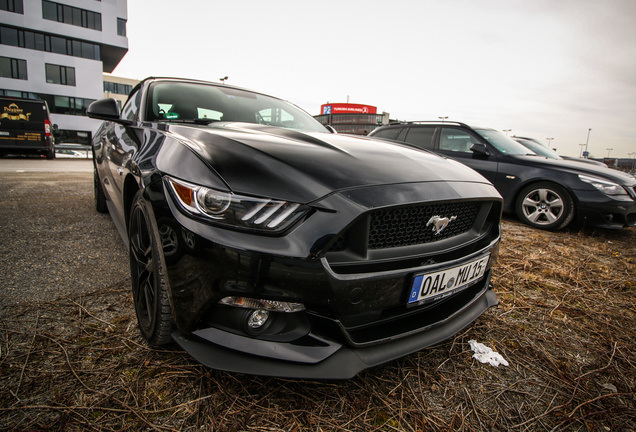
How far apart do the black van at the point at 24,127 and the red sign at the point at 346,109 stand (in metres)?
74.7

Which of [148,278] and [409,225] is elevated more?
[409,225]

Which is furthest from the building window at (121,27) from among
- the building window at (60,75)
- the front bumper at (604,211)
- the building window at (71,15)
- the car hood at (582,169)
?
the front bumper at (604,211)

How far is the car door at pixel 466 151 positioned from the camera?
4.93 meters

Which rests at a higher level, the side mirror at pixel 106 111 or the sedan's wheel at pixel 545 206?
the side mirror at pixel 106 111

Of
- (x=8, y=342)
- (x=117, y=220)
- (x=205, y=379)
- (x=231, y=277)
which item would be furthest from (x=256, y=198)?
(x=117, y=220)

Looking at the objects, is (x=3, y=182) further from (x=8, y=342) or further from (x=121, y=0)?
(x=121, y=0)

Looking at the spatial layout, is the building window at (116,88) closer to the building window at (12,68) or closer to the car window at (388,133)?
the building window at (12,68)

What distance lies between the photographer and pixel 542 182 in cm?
442

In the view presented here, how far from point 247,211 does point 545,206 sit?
4592 mm

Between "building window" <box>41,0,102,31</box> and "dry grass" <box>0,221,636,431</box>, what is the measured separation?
128 feet

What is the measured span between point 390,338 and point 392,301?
0.14m

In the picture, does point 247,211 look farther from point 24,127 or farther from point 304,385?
point 24,127

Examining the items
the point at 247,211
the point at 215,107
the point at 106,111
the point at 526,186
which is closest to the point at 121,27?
the point at 106,111

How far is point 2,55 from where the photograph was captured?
27.7m
